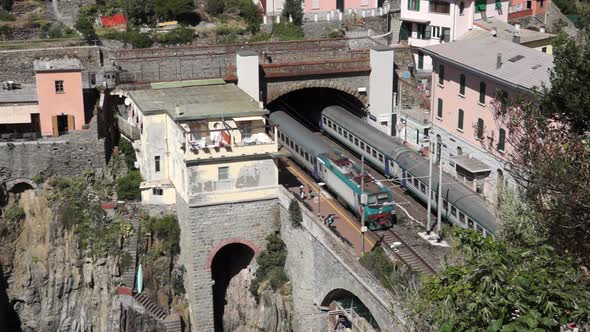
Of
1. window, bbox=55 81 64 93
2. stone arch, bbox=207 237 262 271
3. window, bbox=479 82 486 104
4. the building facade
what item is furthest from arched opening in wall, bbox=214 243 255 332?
the building facade

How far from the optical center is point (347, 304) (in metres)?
44.5

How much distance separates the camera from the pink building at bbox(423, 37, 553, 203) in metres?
48.8

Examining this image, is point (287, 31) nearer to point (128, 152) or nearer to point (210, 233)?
point (128, 152)

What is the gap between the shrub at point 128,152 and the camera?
5578cm

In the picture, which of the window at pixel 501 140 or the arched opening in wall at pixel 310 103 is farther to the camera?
the arched opening in wall at pixel 310 103

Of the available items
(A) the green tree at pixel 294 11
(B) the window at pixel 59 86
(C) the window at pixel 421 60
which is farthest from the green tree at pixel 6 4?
(C) the window at pixel 421 60

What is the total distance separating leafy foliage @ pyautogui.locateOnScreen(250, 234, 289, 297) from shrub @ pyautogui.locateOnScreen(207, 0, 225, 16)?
31.0 metres

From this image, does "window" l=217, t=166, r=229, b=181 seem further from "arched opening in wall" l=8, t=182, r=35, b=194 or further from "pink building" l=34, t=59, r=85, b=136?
"arched opening in wall" l=8, t=182, r=35, b=194

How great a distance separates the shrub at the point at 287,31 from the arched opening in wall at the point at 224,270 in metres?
24.7

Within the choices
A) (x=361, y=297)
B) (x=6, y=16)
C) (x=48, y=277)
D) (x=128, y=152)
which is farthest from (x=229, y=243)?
(x=6, y=16)

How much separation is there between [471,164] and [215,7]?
→ 106ft

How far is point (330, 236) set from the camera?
43.8 metres

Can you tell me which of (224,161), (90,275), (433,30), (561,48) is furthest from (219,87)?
(561,48)

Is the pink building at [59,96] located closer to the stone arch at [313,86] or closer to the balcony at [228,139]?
the balcony at [228,139]
